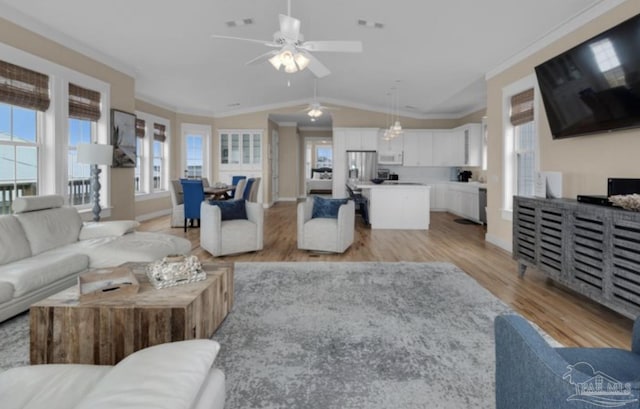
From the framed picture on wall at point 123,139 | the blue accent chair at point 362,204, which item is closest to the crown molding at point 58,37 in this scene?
the framed picture on wall at point 123,139

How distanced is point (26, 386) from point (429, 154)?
1042cm

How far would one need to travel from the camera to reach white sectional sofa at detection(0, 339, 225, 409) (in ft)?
2.98

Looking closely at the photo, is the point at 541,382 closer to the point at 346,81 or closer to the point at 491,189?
the point at 491,189

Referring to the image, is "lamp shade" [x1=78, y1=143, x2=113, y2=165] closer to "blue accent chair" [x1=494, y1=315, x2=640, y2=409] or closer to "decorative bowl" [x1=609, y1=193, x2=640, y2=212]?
"blue accent chair" [x1=494, y1=315, x2=640, y2=409]

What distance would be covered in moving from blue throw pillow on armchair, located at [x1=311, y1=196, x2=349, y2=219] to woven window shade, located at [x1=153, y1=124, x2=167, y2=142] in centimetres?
547

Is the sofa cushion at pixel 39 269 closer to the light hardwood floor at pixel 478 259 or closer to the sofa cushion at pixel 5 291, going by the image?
the sofa cushion at pixel 5 291

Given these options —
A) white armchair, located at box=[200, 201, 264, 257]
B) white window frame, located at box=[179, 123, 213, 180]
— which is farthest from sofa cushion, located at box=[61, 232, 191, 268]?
white window frame, located at box=[179, 123, 213, 180]

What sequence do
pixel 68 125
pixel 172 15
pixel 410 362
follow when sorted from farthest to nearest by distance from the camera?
pixel 68 125, pixel 172 15, pixel 410 362

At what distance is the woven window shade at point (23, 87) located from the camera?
4.01 m

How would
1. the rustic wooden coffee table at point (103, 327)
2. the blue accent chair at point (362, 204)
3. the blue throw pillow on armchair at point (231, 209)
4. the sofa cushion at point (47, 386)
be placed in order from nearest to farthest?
1. the sofa cushion at point (47, 386)
2. the rustic wooden coffee table at point (103, 327)
3. the blue throw pillow on armchair at point (231, 209)
4. the blue accent chair at point (362, 204)

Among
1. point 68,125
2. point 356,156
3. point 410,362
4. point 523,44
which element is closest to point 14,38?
point 68,125

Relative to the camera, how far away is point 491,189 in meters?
6.11

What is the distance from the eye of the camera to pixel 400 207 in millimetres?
7387

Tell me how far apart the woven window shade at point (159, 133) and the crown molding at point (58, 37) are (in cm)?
276
